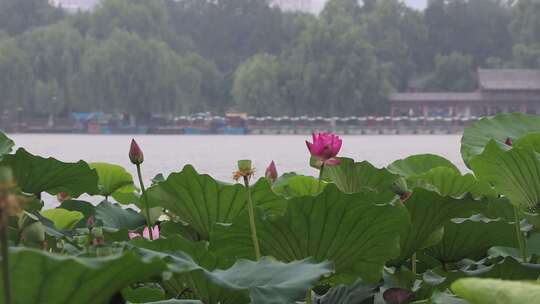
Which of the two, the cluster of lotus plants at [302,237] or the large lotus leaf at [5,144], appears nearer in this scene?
the cluster of lotus plants at [302,237]

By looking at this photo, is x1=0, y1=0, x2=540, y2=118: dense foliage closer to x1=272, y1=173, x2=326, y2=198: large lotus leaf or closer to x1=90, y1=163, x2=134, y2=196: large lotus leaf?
x1=90, y1=163, x2=134, y2=196: large lotus leaf

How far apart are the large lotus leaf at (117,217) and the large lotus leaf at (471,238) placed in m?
0.28

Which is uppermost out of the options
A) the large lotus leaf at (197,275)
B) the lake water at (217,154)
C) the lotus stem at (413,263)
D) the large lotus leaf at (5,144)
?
the large lotus leaf at (5,144)

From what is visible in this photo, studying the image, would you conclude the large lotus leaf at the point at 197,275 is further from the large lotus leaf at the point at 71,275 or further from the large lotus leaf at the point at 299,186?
the large lotus leaf at the point at 299,186

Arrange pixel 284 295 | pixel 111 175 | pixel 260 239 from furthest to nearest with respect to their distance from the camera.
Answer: pixel 111 175 → pixel 260 239 → pixel 284 295

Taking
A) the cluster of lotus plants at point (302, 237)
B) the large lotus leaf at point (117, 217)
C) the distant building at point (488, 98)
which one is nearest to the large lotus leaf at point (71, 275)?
the cluster of lotus plants at point (302, 237)

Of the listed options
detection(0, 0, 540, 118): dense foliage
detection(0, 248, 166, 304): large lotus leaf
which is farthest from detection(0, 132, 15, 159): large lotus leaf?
detection(0, 0, 540, 118): dense foliage

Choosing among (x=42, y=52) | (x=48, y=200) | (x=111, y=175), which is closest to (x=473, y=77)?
(x=42, y=52)

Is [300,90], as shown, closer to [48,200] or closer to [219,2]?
[219,2]

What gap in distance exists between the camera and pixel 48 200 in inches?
208

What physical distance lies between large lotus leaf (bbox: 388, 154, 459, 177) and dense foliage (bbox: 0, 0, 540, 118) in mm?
29942

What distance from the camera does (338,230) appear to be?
0.55 metres

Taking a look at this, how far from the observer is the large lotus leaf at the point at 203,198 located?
0.69 metres

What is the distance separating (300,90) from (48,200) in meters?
26.4
